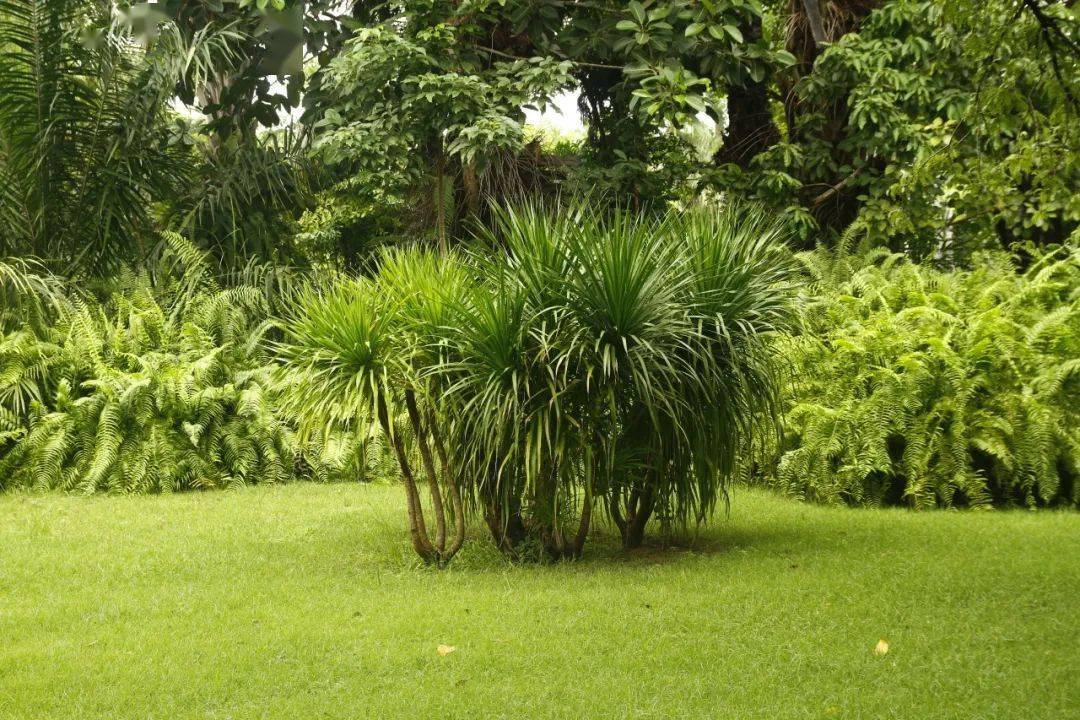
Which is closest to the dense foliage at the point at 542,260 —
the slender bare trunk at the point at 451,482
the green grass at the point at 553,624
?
the slender bare trunk at the point at 451,482

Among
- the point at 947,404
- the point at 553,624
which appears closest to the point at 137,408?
the point at 553,624

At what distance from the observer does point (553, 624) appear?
5.67m

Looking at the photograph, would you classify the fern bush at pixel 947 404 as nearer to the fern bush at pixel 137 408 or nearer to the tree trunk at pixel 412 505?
the tree trunk at pixel 412 505

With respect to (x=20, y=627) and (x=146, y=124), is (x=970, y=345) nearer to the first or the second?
(x=20, y=627)

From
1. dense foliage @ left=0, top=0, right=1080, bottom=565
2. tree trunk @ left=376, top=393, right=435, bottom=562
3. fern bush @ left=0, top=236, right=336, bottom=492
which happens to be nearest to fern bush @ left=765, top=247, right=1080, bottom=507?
dense foliage @ left=0, top=0, right=1080, bottom=565

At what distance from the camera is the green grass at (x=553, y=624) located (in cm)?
464

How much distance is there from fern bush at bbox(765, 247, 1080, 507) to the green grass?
25.5 inches

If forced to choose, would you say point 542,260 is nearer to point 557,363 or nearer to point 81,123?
point 557,363

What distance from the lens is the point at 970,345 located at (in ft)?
31.0

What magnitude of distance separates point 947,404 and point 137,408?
25.1 feet

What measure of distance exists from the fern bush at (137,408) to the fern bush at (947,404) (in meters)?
4.49

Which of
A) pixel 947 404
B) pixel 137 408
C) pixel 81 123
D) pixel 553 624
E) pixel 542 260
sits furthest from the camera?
pixel 81 123

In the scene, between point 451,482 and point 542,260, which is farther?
point 451,482

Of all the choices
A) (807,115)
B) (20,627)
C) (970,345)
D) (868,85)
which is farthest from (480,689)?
(807,115)
